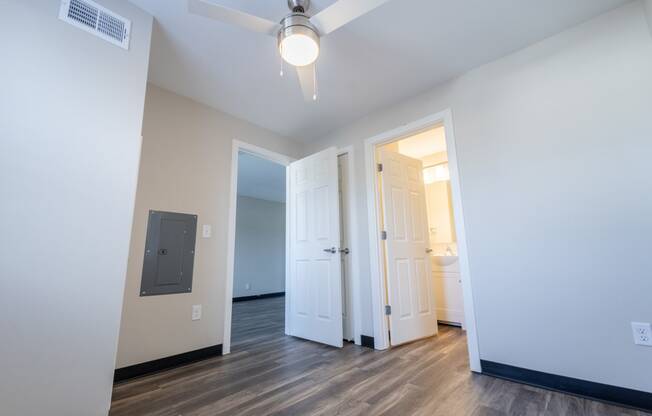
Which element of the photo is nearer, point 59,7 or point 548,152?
point 59,7

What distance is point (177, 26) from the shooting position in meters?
1.84

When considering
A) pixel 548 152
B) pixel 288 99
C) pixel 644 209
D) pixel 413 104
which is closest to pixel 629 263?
pixel 644 209

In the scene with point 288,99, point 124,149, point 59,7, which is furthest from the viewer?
point 288,99

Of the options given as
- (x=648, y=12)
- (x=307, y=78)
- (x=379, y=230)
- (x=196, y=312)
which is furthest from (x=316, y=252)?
(x=648, y=12)

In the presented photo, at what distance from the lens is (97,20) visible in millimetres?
1546

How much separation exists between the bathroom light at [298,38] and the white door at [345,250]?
68.0 inches

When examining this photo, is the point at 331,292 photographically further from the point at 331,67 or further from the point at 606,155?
the point at 606,155

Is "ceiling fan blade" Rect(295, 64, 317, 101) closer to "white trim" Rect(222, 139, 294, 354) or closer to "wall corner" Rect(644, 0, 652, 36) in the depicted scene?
"white trim" Rect(222, 139, 294, 354)

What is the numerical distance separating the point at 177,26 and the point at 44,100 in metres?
0.94

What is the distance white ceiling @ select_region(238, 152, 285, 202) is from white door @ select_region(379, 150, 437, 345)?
1963mm

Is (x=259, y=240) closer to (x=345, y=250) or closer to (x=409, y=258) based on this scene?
(x=345, y=250)

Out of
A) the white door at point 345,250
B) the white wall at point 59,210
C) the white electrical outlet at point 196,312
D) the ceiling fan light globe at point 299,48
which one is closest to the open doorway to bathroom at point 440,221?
the white door at point 345,250

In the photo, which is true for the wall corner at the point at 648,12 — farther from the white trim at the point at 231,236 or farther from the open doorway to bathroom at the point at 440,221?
the white trim at the point at 231,236

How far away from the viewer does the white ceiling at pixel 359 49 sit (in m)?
1.74
